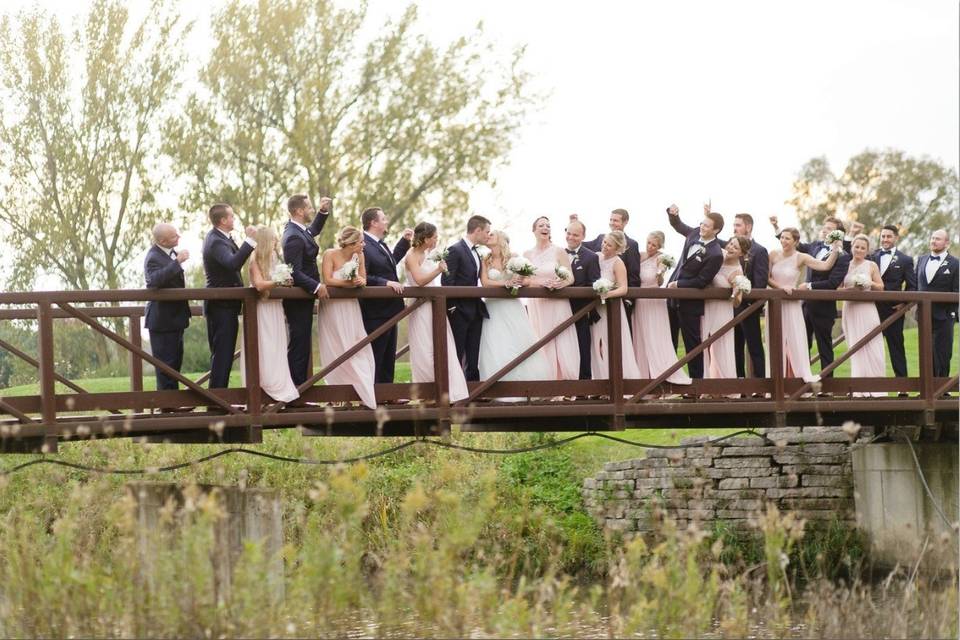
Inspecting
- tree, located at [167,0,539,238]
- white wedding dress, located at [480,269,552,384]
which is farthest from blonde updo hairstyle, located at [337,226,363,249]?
tree, located at [167,0,539,238]

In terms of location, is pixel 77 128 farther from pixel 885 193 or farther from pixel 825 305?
pixel 885 193

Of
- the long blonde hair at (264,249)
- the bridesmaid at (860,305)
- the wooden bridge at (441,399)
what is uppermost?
the long blonde hair at (264,249)

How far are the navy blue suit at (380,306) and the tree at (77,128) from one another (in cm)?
1588

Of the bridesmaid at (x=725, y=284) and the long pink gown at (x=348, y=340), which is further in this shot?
the bridesmaid at (x=725, y=284)

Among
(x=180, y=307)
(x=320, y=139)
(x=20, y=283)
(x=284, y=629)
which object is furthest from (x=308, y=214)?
(x=20, y=283)

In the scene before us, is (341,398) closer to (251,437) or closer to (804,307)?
(251,437)

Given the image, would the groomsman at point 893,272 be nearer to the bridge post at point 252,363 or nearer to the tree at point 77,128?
the bridge post at point 252,363

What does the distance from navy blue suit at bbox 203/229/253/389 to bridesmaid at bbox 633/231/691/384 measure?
4.10 metres

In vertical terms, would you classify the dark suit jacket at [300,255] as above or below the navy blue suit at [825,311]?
above

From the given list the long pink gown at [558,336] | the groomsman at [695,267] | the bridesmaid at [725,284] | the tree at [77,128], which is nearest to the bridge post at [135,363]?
the long pink gown at [558,336]

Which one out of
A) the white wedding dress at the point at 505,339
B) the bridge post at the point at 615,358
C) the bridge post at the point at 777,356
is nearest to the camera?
the white wedding dress at the point at 505,339

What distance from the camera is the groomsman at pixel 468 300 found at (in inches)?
535

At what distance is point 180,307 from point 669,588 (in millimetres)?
5160

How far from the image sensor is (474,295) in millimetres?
13258
